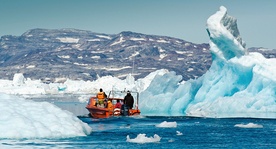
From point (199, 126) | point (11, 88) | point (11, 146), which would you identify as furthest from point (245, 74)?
point (11, 88)

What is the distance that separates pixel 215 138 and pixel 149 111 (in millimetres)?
25912

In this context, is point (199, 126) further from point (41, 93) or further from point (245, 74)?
point (41, 93)

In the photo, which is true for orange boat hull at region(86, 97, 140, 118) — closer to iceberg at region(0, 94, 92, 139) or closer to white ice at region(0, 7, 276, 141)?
white ice at region(0, 7, 276, 141)

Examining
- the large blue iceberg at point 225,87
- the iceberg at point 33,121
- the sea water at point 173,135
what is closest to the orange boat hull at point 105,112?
the sea water at point 173,135

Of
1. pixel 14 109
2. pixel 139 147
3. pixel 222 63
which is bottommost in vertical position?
pixel 139 147

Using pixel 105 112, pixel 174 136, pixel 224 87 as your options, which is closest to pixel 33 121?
pixel 174 136

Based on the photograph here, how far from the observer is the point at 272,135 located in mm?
28219

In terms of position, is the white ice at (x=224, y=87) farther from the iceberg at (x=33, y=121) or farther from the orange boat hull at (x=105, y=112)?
the iceberg at (x=33, y=121)

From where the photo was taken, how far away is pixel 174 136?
1105 inches

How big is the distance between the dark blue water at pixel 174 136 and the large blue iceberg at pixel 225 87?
243 inches

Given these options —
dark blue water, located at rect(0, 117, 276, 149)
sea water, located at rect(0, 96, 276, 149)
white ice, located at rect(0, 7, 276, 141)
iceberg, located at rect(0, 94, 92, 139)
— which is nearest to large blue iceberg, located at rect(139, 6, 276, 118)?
white ice, located at rect(0, 7, 276, 141)

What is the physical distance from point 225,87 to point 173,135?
66.2 feet

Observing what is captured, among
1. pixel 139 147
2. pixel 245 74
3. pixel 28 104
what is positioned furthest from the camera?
pixel 245 74

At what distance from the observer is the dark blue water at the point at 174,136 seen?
23.2 meters
